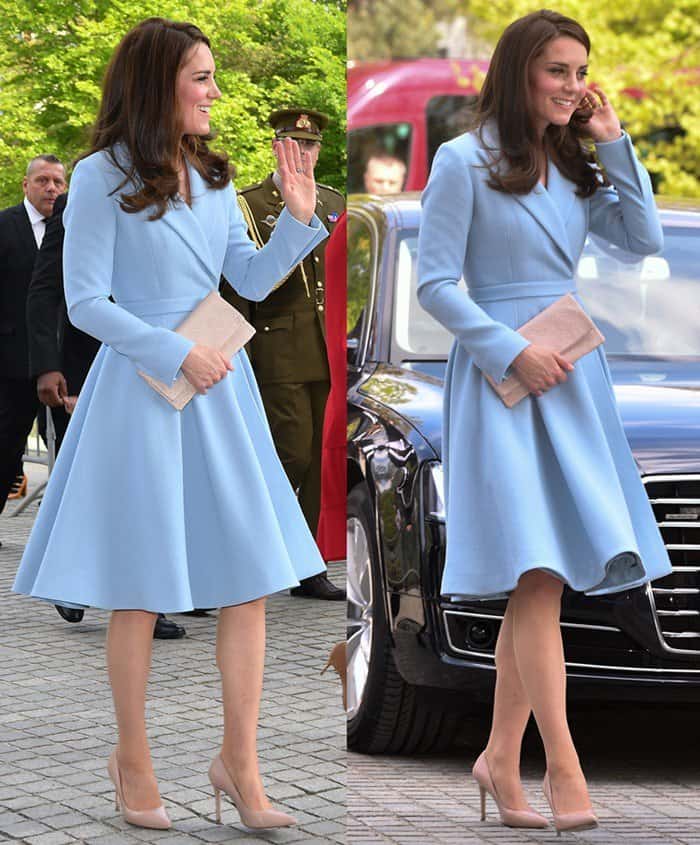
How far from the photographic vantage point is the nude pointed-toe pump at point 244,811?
380 cm

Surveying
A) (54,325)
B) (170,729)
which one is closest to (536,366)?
(170,729)

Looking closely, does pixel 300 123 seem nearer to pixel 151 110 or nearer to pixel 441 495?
pixel 151 110

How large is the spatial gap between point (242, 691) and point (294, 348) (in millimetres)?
1581

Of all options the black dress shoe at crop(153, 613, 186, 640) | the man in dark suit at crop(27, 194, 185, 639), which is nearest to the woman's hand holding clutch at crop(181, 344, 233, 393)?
the man in dark suit at crop(27, 194, 185, 639)

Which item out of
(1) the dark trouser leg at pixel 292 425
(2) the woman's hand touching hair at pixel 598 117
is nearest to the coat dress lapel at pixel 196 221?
(2) the woman's hand touching hair at pixel 598 117

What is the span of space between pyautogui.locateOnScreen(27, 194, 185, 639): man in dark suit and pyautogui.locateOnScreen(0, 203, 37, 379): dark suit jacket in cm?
160

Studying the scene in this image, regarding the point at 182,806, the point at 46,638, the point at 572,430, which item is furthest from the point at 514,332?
the point at 46,638

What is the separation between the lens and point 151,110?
377 centimetres

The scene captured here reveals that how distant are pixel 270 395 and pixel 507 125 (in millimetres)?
2243

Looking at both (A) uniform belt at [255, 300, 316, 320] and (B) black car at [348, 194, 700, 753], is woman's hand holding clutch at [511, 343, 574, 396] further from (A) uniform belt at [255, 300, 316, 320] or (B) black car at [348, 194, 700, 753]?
(A) uniform belt at [255, 300, 316, 320]

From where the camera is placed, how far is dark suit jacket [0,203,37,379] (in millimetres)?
8383

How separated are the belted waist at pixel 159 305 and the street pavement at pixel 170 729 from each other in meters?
0.50

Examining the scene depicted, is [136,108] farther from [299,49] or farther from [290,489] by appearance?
[290,489]

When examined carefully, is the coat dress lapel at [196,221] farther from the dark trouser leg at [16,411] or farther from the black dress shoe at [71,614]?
the dark trouser leg at [16,411]
